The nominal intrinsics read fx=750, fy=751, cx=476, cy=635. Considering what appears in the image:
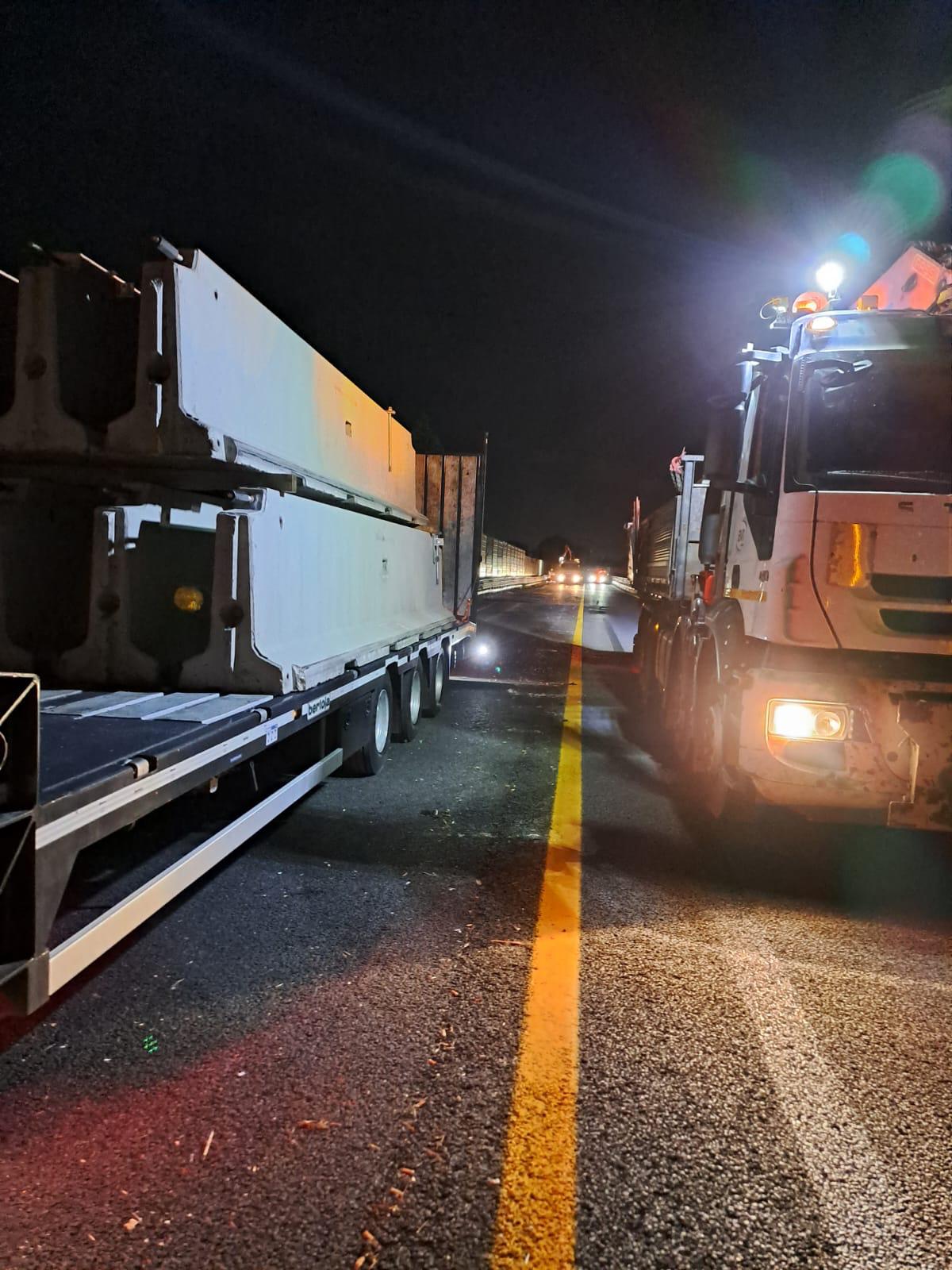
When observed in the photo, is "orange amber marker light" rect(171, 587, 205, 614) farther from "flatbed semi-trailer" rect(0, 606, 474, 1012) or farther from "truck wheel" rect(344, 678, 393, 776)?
"truck wheel" rect(344, 678, 393, 776)

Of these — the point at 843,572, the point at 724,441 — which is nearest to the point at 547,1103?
the point at 843,572

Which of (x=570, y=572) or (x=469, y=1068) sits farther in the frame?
(x=570, y=572)

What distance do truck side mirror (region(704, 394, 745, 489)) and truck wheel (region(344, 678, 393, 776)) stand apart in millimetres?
3011

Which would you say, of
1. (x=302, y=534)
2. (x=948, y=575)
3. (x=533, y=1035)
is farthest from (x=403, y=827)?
(x=948, y=575)

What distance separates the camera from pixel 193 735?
3088 millimetres

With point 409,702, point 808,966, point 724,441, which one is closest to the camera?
point 808,966

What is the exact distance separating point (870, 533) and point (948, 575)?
492 millimetres

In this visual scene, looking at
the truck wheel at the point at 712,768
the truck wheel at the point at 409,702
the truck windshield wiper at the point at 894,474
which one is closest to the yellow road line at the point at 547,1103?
the truck wheel at the point at 712,768

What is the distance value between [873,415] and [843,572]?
A: 112 centimetres

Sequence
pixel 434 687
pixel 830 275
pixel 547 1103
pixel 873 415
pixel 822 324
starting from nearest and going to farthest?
pixel 547 1103 < pixel 873 415 < pixel 822 324 < pixel 830 275 < pixel 434 687

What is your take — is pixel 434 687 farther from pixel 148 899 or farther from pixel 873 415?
pixel 148 899

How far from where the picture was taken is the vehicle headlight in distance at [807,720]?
427cm

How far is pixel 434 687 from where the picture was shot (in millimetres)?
8789

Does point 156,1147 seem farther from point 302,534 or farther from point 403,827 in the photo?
point 302,534
